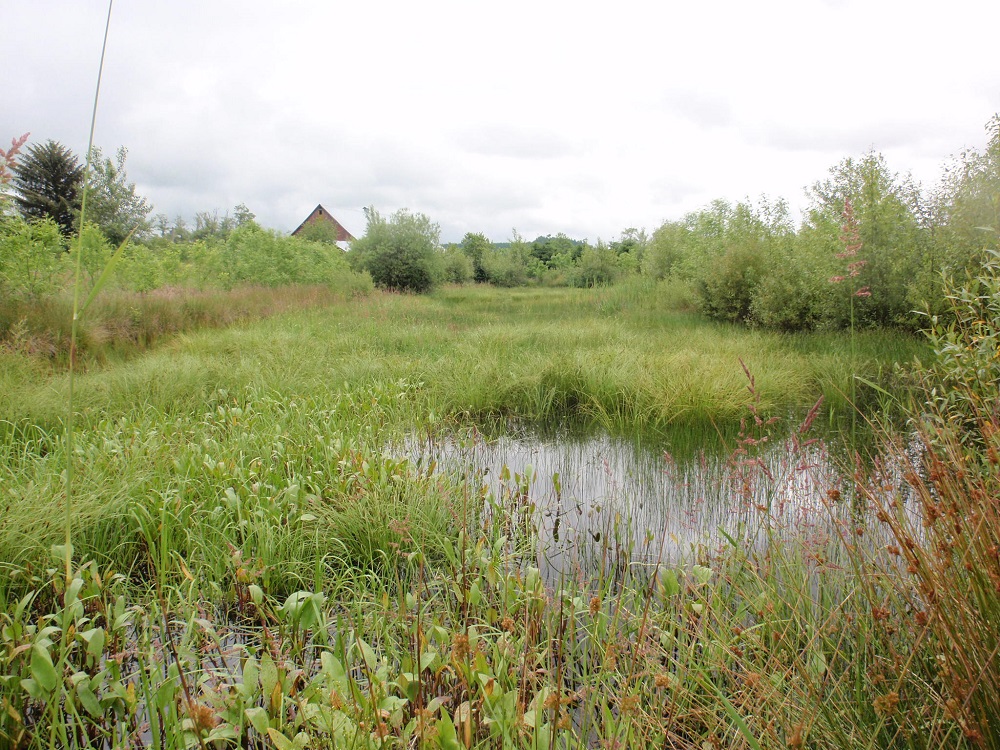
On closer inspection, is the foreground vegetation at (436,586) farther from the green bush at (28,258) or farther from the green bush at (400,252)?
the green bush at (400,252)

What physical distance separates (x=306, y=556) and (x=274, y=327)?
8.17 meters

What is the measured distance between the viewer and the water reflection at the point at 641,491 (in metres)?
2.70

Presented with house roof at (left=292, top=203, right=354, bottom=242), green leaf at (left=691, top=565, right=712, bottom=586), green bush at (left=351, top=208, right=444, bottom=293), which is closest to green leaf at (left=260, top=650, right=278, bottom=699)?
green leaf at (left=691, top=565, right=712, bottom=586)

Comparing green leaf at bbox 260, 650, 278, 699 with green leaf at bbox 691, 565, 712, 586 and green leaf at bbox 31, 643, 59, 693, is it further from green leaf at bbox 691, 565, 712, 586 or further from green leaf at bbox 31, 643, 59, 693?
green leaf at bbox 691, 565, 712, 586

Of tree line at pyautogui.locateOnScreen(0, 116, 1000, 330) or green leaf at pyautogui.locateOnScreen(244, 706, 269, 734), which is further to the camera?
tree line at pyautogui.locateOnScreen(0, 116, 1000, 330)

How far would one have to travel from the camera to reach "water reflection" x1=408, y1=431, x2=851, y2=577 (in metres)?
2.70

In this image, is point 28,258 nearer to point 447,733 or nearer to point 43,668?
point 43,668

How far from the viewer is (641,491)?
3.72 metres

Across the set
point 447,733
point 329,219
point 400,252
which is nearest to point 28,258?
point 447,733

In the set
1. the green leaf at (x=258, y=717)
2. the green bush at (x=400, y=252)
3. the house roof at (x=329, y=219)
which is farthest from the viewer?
the house roof at (x=329, y=219)

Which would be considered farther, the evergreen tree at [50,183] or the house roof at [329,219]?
the house roof at [329,219]

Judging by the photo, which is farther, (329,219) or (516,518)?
(329,219)

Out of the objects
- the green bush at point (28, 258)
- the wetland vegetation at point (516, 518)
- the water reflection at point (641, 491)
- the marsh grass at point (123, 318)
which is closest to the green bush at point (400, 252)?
the marsh grass at point (123, 318)

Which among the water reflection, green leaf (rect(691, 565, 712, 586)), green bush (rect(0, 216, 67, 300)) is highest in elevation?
green bush (rect(0, 216, 67, 300))
